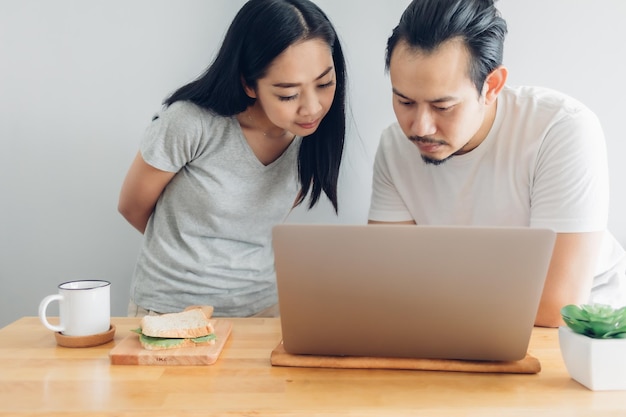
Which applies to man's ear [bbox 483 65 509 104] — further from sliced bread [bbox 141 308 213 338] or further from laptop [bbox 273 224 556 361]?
sliced bread [bbox 141 308 213 338]

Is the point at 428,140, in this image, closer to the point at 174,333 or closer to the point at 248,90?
the point at 248,90

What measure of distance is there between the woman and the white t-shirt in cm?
19

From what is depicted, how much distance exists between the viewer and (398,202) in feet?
5.35

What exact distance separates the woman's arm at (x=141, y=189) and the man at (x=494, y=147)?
62 cm

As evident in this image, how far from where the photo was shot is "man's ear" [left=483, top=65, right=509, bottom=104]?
1.40 metres

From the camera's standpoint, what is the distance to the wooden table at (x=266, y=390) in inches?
28.9

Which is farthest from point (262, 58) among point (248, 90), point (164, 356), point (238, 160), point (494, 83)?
point (164, 356)

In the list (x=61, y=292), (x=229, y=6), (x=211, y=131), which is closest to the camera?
(x=61, y=292)

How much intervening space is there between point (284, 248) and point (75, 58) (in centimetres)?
136

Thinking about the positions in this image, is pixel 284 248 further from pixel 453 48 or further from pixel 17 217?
pixel 17 217

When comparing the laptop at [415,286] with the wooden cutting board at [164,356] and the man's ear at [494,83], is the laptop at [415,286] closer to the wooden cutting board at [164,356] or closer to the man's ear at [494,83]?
the wooden cutting board at [164,356]

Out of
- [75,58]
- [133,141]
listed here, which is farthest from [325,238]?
[75,58]

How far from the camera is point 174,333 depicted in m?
0.95

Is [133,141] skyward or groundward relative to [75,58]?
groundward
